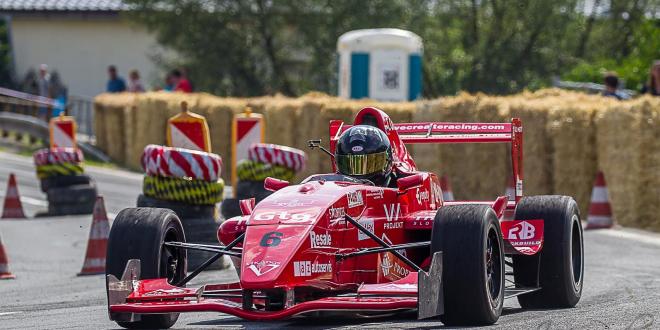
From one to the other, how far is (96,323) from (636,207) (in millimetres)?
9292

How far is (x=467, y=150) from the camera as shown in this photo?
20688mm

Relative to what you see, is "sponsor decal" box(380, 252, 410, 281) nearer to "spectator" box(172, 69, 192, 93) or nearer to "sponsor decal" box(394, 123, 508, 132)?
"sponsor decal" box(394, 123, 508, 132)

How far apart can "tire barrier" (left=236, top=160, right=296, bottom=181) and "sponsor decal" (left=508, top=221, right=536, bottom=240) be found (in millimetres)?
7273

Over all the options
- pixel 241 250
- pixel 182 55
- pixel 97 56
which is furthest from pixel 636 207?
pixel 97 56

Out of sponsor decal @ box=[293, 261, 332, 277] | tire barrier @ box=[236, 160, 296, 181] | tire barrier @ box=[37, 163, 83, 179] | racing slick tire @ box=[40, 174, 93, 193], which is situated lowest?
racing slick tire @ box=[40, 174, 93, 193]

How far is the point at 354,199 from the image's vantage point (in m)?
9.06

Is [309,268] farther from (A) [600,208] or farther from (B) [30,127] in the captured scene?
(B) [30,127]

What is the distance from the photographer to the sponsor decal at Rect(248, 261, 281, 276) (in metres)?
8.18

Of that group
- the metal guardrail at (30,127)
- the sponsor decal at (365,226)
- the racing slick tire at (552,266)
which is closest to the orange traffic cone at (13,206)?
the metal guardrail at (30,127)

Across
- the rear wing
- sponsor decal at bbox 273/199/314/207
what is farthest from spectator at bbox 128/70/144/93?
sponsor decal at bbox 273/199/314/207

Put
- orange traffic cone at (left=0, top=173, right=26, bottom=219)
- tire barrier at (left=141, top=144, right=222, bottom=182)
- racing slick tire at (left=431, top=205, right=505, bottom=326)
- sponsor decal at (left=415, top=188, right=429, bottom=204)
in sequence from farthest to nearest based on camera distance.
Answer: orange traffic cone at (left=0, top=173, right=26, bottom=219) → tire barrier at (left=141, top=144, right=222, bottom=182) → sponsor decal at (left=415, top=188, right=429, bottom=204) → racing slick tire at (left=431, top=205, right=505, bottom=326)

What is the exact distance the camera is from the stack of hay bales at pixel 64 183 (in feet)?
64.6

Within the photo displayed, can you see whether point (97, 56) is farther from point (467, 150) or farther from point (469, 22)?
point (467, 150)

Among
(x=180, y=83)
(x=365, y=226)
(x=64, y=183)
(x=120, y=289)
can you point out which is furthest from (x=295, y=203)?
(x=180, y=83)
